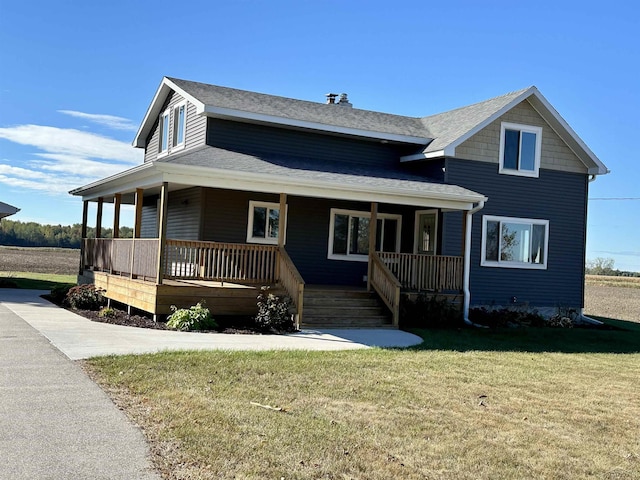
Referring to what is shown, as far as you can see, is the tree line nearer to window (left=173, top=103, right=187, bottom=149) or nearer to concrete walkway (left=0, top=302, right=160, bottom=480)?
window (left=173, top=103, right=187, bottom=149)

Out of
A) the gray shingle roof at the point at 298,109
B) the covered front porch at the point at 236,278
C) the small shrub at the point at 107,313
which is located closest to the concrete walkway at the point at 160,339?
the small shrub at the point at 107,313

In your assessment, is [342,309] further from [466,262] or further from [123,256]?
[123,256]

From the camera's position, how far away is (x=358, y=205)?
63.2 ft

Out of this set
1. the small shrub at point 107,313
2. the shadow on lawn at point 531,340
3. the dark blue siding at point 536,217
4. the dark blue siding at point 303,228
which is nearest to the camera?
the shadow on lawn at point 531,340

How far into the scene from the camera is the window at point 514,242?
760 inches

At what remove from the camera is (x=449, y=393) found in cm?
838

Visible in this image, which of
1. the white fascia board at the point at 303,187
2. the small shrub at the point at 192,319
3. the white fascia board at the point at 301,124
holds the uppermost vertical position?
the white fascia board at the point at 301,124

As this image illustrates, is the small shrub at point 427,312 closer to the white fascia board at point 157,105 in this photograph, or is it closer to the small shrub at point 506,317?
the small shrub at point 506,317

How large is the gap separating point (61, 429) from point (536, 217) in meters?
16.5

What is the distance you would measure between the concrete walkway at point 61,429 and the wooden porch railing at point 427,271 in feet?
31.2

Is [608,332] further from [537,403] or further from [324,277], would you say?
[537,403]

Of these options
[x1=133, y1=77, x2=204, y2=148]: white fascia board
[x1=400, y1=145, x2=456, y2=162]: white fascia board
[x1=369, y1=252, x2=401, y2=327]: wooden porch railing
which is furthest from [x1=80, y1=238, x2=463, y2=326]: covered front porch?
[x1=133, y1=77, x2=204, y2=148]: white fascia board

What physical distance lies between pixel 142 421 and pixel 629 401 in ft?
20.2

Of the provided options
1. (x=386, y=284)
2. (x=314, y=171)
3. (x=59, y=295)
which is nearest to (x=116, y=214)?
(x=59, y=295)
